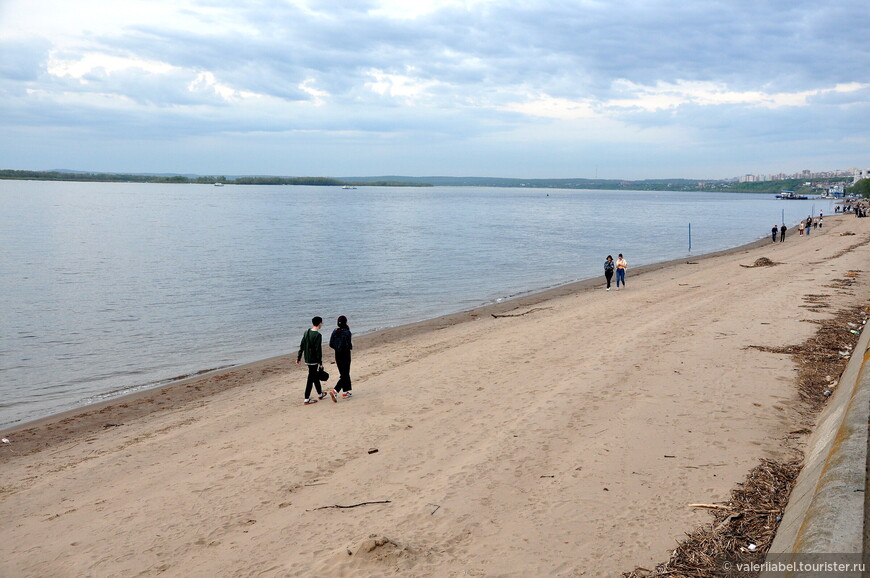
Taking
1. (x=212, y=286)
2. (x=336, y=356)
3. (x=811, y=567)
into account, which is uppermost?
(x=811, y=567)

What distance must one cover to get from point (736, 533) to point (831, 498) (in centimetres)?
121

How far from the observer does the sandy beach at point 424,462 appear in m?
6.12

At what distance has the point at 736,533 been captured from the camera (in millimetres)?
5816

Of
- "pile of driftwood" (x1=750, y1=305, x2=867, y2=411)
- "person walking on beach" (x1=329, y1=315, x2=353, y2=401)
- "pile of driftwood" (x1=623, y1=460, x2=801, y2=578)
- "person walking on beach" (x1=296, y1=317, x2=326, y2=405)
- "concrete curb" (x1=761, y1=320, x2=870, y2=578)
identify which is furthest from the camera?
"person walking on beach" (x1=329, y1=315, x2=353, y2=401)

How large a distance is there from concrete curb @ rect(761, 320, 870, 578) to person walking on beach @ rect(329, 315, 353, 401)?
7.48 metres

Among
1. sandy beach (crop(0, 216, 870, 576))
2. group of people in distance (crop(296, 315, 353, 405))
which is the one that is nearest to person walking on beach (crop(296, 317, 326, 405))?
group of people in distance (crop(296, 315, 353, 405))

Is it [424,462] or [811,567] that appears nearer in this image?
[811,567]

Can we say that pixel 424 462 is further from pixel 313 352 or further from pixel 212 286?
pixel 212 286

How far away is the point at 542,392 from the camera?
10883 mm

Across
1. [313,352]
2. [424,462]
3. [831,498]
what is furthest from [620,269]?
[831,498]

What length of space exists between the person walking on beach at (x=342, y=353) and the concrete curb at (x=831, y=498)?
24.6 ft

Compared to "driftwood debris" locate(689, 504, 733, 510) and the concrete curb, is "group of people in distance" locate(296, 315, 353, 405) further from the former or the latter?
the concrete curb

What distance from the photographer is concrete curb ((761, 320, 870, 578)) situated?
13.9ft

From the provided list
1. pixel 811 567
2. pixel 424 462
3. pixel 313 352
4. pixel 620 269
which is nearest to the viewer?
pixel 811 567
